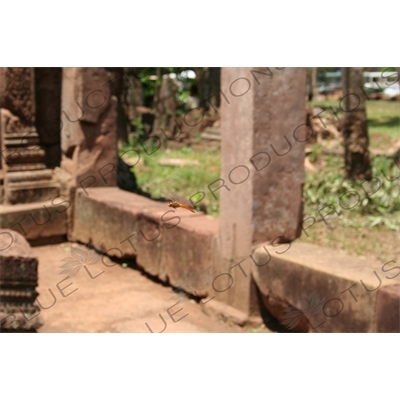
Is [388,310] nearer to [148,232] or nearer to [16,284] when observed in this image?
[16,284]

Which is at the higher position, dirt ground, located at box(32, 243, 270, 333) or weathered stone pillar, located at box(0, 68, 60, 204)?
weathered stone pillar, located at box(0, 68, 60, 204)

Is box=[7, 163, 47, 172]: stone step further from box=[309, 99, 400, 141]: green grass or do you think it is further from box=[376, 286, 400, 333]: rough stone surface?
box=[309, 99, 400, 141]: green grass

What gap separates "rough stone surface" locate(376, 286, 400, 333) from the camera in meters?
3.23

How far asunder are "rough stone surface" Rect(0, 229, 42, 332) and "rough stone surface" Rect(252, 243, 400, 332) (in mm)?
1405

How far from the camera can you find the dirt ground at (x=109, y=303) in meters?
4.48

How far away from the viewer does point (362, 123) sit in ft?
26.2

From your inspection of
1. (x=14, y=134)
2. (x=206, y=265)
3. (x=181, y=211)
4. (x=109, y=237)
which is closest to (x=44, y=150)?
(x=14, y=134)

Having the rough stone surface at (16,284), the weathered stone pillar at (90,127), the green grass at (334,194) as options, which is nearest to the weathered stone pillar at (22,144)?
the weathered stone pillar at (90,127)

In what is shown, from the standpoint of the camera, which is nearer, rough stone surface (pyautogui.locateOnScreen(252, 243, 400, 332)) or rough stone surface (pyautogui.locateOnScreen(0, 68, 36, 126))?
rough stone surface (pyautogui.locateOnScreen(252, 243, 400, 332))

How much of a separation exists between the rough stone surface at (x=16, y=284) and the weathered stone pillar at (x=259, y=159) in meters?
1.36

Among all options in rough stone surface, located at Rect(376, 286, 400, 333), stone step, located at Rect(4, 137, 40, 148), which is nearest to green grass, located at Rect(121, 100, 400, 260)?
stone step, located at Rect(4, 137, 40, 148)

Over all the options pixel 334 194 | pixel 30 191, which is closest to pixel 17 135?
pixel 30 191

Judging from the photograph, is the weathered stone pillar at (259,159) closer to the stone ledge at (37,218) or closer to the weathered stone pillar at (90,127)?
the weathered stone pillar at (90,127)

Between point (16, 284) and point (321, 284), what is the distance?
1.63m
